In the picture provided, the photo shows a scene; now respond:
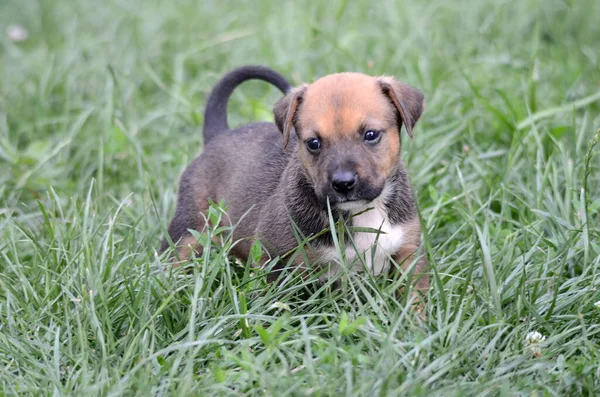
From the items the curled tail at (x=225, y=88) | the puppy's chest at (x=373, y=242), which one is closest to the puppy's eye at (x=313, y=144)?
the puppy's chest at (x=373, y=242)

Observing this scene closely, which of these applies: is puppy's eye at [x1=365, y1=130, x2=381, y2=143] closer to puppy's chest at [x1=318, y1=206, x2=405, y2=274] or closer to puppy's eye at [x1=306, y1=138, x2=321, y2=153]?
puppy's eye at [x1=306, y1=138, x2=321, y2=153]

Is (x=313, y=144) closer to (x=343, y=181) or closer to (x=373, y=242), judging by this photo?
(x=343, y=181)

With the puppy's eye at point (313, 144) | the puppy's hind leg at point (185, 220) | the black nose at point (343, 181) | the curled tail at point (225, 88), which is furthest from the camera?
the curled tail at point (225, 88)

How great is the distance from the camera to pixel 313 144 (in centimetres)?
414

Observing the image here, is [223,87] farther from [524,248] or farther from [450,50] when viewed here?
[450,50]

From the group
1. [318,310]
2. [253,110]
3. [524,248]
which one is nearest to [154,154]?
[253,110]

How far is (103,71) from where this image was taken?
7.54 meters

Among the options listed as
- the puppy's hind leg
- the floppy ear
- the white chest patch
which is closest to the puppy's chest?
the white chest patch

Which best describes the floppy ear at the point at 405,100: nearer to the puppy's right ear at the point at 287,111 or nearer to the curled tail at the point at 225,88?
the puppy's right ear at the point at 287,111

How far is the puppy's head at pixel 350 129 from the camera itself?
12.9ft

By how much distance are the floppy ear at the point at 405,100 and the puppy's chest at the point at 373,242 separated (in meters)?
0.52

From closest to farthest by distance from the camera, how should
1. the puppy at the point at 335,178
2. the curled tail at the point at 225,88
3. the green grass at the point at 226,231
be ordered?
the green grass at the point at 226,231 → the puppy at the point at 335,178 → the curled tail at the point at 225,88

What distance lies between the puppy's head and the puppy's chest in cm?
26

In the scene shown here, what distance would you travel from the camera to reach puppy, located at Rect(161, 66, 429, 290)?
4.01 m
